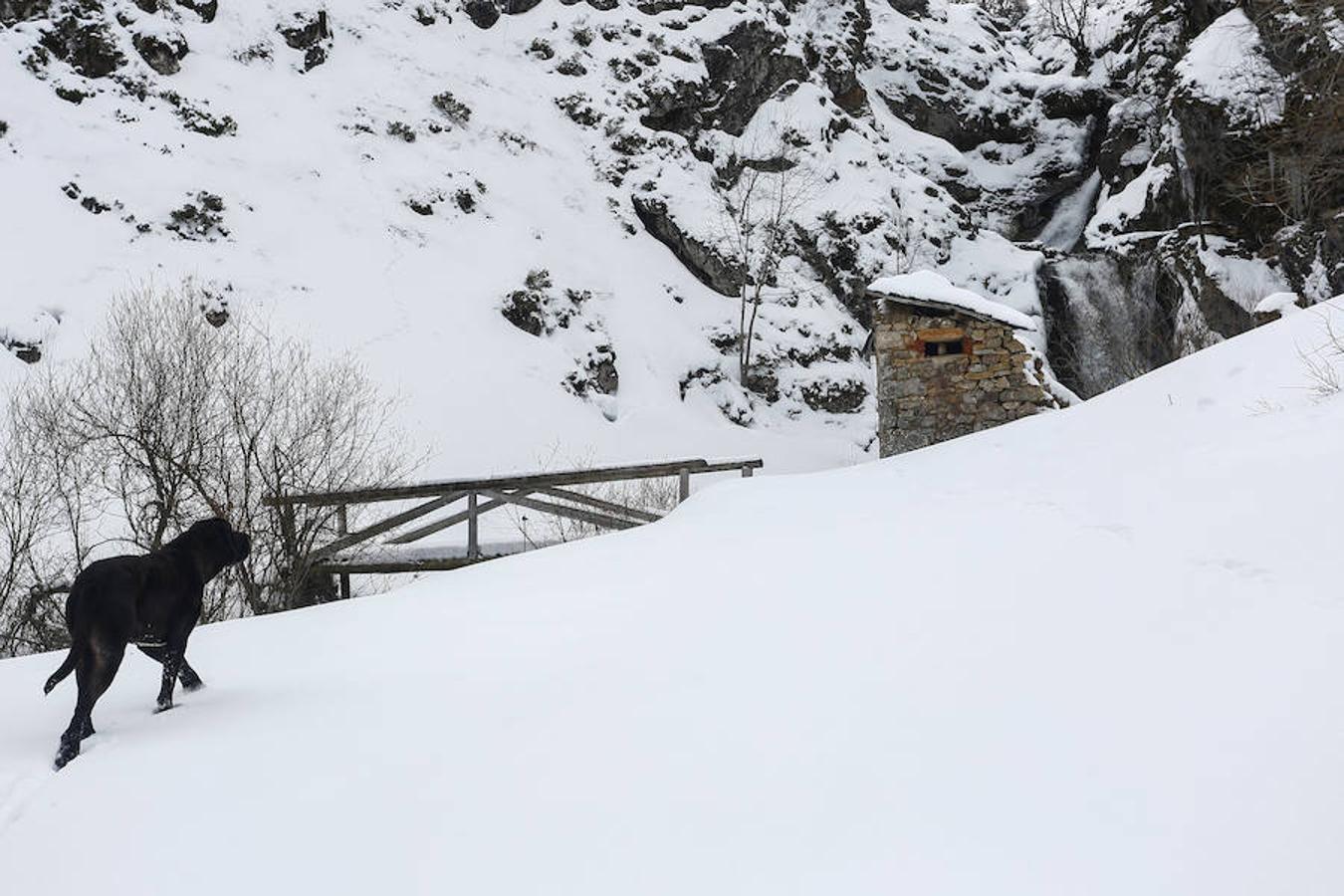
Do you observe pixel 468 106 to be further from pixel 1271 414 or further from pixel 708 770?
pixel 708 770

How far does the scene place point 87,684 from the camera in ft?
10.9

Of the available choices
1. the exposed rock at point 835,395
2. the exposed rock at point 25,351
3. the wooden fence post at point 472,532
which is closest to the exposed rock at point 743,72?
the exposed rock at point 835,395

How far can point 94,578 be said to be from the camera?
11.2ft

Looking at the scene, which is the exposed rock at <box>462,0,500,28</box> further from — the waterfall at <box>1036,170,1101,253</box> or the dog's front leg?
the dog's front leg

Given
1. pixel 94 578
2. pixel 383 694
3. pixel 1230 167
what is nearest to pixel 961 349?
pixel 383 694

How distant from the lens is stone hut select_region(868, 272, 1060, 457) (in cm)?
1049

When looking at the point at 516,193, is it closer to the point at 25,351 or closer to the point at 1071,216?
the point at 25,351

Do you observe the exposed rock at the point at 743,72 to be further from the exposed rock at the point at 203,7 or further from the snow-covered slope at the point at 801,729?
the snow-covered slope at the point at 801,729

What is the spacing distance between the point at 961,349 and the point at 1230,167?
14643 millimetres

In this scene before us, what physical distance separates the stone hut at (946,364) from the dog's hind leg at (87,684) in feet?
30.1

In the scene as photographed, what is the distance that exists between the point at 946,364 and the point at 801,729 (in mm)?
8721

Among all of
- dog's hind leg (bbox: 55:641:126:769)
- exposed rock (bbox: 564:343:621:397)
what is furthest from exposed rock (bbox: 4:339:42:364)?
dog's hind leg (bbox: 55:641:126:769)

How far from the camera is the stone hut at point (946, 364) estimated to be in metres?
10.5

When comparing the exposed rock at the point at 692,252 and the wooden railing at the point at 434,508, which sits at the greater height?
the exposed rock at the point at 692,252
